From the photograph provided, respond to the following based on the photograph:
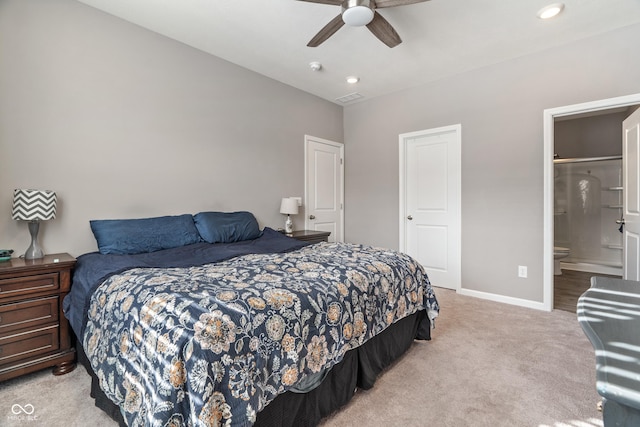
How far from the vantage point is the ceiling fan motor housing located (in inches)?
81.2

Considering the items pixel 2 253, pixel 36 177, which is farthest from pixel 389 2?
pixel 2 253

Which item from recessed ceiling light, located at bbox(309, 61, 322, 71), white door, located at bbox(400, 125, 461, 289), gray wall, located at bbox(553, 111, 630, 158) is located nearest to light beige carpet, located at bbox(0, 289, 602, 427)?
white door, located at bbox(400, 125, 461, 289)

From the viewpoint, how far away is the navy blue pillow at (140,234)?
2355 mm

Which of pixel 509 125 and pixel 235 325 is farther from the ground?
pixel 509 125

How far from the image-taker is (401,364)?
2.13m

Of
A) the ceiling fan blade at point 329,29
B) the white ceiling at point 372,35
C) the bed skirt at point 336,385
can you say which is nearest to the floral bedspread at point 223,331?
the bed skirt at point 336,385

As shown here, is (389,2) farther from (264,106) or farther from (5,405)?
(5,405)

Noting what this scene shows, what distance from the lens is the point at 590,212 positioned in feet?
17.2

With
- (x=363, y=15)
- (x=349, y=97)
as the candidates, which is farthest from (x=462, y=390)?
(x=349, y=97)

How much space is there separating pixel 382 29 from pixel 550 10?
56.2 inches

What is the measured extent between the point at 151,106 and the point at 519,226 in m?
3.97

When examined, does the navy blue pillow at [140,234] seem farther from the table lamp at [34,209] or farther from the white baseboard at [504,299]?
the white baseboard at [504,299]

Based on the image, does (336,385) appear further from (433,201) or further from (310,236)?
(433,201)

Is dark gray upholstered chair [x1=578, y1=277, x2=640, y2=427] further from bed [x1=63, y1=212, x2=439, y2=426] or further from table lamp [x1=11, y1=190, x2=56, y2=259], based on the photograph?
table lamp [x1=11, y1=190, x2=56, y2=259]
